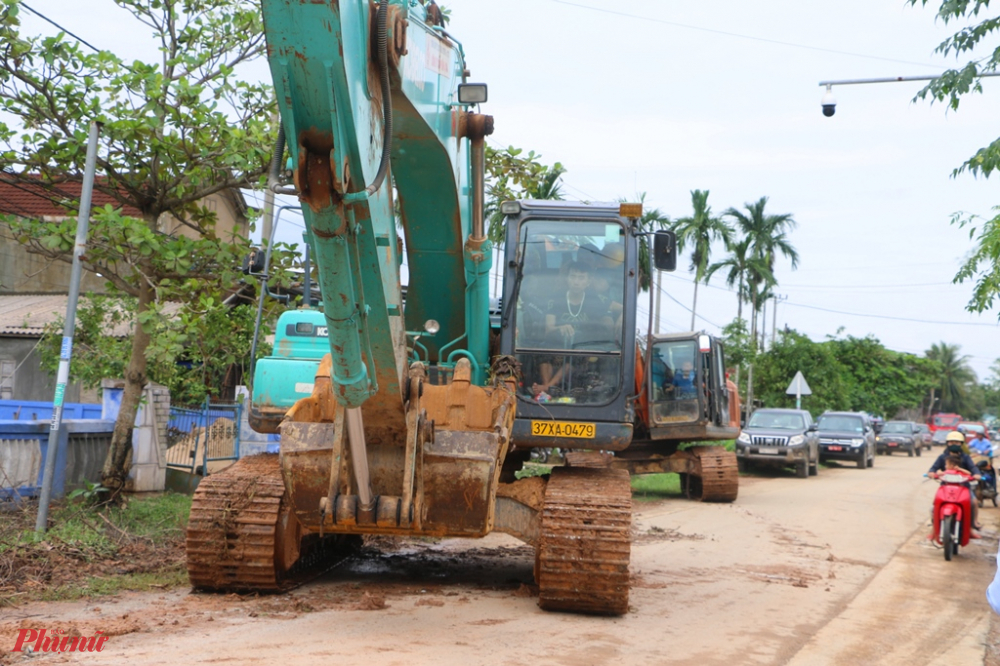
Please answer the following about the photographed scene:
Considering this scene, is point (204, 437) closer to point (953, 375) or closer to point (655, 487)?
point (655, 487)

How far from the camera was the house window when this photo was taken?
2267 cm

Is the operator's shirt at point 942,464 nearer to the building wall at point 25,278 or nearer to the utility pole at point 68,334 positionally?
the utility pole at point 68,334

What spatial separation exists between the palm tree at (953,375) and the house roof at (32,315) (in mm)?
103360

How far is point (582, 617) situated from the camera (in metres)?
7.59

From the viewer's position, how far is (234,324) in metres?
11.9

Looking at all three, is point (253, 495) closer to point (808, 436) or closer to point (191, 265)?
point (191, 265)

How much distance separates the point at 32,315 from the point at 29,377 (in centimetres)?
141

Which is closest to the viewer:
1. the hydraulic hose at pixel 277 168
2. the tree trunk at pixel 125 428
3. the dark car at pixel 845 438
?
the hydraulic hose at pixel 277 168

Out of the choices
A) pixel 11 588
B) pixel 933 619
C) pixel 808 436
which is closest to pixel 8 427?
pixel 11 588

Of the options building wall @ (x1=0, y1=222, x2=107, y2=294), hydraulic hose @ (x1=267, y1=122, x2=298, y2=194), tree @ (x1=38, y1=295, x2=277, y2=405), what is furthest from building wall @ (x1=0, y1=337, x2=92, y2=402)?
hydraulic hose @ (x1=267, y1=122, x2=298, y2=194)

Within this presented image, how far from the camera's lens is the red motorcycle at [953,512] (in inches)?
466

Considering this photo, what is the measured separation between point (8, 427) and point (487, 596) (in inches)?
224

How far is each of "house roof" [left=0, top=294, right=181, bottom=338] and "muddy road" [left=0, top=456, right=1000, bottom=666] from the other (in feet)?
44.6

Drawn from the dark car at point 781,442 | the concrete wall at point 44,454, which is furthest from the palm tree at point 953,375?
the concrete wall at point 44,454
